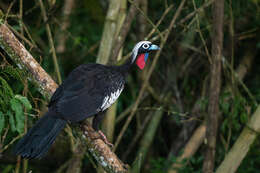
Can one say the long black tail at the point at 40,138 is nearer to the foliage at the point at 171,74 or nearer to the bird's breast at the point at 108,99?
the bird's breast at the point at 108,99

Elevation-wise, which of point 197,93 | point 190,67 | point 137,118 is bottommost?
point 137,118

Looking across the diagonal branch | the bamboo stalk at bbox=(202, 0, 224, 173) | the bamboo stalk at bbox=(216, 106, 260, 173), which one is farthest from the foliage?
the diagonal branch

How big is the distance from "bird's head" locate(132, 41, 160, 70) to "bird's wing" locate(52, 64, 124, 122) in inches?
14.0

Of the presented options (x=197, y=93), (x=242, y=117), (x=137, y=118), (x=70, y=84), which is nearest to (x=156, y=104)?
(x=137, y=118)

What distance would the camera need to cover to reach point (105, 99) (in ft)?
9.05

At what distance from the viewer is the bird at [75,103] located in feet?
7.64

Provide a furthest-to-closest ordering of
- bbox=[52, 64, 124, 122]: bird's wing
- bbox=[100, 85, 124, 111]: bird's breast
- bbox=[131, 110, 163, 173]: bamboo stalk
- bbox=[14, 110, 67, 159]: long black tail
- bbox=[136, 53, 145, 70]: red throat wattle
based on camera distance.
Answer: bbox=[131, 110, 163, 173]: bamboo stalk → bbox=[136, 53, 145, 70]: red throat wattle → bbox=[100, 85, 124, 111]: bird's breast → bbox=[52, 64, 124, 122]: bird's wing → bbox=[14, 110, 67, 159]: long black tail

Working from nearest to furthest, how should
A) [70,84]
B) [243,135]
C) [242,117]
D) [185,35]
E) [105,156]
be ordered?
[105,156]
[70,84]
[243,135]
[242,117]
[185,35]

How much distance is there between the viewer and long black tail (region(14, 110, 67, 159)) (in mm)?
2293

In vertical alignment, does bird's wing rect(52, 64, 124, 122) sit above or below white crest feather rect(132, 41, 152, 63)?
below

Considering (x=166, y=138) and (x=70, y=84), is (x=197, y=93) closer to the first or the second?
(x=166, y=138)

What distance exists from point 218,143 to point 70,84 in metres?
2.48

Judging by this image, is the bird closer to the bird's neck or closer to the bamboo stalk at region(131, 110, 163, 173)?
the bird's neck

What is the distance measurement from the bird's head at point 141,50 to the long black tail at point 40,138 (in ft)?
3.24
